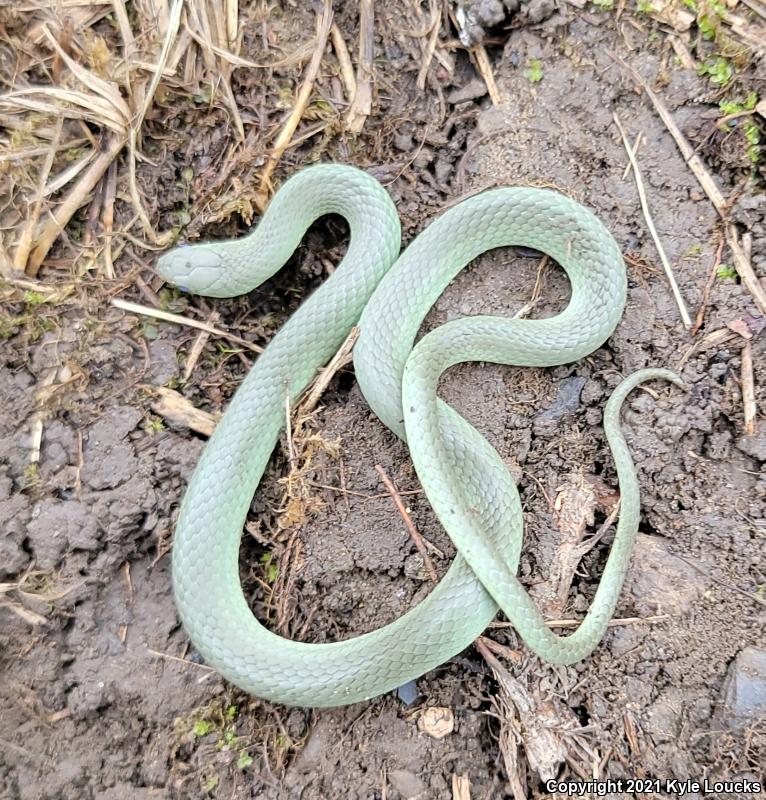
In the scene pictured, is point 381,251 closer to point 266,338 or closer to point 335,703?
point 266,338

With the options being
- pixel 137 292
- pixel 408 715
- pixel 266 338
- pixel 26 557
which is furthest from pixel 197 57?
pixel 408 715

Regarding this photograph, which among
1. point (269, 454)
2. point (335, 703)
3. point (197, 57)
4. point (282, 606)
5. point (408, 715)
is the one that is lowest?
point (408, 715)

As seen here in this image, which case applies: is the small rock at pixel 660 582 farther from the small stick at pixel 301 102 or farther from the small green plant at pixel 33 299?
the small green plant at pixel 33 299

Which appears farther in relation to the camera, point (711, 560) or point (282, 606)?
point (282, 606)

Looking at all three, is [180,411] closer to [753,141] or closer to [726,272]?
[726,272]

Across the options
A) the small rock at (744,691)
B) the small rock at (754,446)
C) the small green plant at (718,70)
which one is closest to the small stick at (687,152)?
the small green plant at (718,70)

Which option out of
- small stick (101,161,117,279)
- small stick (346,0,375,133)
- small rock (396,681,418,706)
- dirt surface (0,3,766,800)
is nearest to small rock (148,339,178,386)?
dirt surface (0,3,766,800)

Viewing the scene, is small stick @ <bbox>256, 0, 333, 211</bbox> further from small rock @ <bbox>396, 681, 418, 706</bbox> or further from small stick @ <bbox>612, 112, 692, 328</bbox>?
small rock @ <bbox>396, 681, 418, 706</bbox>
